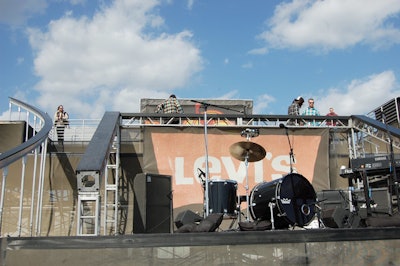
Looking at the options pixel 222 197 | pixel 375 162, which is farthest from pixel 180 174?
pixel 375 162

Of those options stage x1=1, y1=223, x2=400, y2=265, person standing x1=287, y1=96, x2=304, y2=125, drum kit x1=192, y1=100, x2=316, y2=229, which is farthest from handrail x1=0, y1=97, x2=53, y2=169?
person standing x1=287, y1=96, x2=304, y2=125

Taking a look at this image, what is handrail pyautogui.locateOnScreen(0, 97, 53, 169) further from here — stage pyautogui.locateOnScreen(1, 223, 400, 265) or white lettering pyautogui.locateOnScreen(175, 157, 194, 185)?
white lettering pyautogui.locateOnScreen(175, 157, 194, 185)

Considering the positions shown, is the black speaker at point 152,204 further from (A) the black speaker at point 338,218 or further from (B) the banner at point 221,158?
(A) the black speaker at point 338,218

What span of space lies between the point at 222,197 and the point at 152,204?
60.2 inches

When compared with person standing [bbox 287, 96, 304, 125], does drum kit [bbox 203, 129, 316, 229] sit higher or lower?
lower

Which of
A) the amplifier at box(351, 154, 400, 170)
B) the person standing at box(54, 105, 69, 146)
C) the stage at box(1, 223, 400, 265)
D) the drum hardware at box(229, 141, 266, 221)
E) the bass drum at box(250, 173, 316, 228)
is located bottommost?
the stage at box(1, 223, 400, 265)

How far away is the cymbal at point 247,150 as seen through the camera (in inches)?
288

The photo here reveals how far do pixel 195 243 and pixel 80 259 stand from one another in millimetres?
873

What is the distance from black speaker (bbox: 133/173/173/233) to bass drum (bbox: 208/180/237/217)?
124 cm

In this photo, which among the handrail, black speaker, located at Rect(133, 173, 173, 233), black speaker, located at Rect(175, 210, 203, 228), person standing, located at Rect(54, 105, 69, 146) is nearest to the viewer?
the handrail

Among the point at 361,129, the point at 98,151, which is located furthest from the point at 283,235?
the point at 361,129

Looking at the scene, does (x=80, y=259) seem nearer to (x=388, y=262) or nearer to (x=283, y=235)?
(x=283, y=235)

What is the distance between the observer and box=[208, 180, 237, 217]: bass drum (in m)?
7.63

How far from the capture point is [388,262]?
333cm
